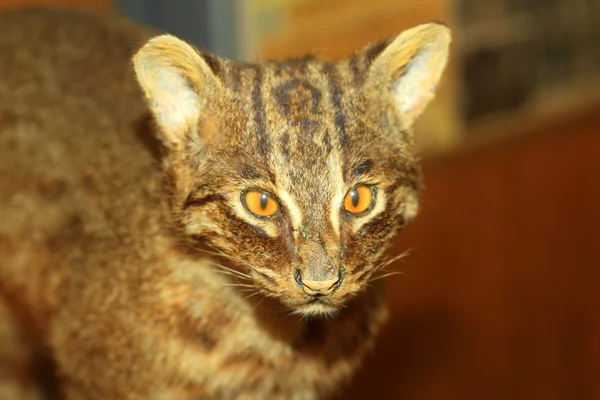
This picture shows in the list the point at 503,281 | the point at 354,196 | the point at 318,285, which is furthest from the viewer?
the point at 503,281

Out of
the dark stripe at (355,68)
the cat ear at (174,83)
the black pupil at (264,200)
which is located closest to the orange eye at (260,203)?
the black pupil at (264,200)

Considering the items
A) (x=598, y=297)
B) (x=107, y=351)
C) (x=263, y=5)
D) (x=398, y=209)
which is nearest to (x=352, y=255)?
(x=398, y=209)

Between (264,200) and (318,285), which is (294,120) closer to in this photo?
(264,200)

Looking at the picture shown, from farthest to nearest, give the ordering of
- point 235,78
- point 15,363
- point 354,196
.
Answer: point 15,363 < point 235,78 < point 354,196

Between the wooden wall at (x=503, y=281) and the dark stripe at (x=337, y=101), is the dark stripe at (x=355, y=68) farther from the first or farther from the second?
the wooden wall at (x=503, y=281)

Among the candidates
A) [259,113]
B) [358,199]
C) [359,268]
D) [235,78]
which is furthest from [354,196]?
[235,78]

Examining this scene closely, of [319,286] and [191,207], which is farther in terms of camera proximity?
[191,207]
